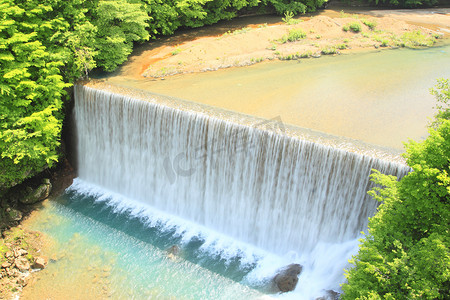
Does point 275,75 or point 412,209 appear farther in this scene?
point 275,75

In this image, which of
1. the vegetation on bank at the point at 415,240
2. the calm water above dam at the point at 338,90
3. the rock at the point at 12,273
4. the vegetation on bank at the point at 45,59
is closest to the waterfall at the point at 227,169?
the vegetation on bank at the point at 45,59

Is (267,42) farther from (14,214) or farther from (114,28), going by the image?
(14,214)

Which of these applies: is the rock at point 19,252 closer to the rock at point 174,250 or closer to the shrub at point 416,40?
the rock at point 174,250

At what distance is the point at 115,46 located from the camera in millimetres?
18312

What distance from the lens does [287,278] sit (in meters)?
12.5

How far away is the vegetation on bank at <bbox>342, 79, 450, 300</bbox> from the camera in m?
7.91

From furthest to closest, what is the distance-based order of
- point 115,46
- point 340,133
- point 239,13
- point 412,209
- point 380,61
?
point 239,13 → point 380,61 → point 115,46 → point 340,133 → point 412,209

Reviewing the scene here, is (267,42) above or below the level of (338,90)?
above

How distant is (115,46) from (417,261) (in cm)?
1546

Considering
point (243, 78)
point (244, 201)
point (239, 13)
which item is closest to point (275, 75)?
point (243, 78)

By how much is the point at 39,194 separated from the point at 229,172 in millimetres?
7828

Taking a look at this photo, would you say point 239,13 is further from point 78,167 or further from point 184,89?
point 78,167

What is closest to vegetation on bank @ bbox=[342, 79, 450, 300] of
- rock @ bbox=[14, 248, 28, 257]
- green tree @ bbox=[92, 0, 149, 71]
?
rock @ bbox=[14, 248, 28, 257]

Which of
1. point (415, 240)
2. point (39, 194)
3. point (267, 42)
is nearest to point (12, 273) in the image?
point (39, 194)
